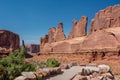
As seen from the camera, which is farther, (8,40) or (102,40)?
(8,40)

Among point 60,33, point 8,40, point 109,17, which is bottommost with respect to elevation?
point 8,40

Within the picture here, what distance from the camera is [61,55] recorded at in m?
53.8

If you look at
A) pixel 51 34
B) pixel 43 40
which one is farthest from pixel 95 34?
pixel 43 40

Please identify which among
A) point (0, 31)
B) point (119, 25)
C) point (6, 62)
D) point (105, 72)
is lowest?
point (105, 72)

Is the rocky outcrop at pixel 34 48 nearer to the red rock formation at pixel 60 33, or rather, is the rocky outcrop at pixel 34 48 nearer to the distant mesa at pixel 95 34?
the distant mesa at pixel 95 34

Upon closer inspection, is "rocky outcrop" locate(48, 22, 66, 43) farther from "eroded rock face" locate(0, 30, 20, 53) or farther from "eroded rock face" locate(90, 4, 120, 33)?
"eroded rock face" locate(90, 4, 120, 33)

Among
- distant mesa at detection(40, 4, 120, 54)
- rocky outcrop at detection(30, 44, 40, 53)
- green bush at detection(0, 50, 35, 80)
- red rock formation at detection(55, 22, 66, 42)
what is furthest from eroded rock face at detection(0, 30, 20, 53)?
green bush at detection(0, 50, 35, 80)

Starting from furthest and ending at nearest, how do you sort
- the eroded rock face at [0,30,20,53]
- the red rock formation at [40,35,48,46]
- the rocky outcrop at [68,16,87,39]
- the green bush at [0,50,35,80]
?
the eroded rock face at [0,30,20,53] < the red rock formation at [40,35,48,46] < the rocky outcrop at [68,16,87,39] < the green bush at [0,50,35,80]

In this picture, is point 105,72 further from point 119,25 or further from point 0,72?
point 119,25

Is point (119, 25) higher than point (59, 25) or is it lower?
lower

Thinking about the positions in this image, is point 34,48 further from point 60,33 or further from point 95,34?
point 95,34

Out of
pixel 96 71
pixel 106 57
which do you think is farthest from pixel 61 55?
pixel 96 71

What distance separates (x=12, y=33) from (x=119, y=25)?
5960 cm

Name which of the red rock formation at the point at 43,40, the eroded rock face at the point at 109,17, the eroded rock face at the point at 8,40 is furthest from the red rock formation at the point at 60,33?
the eroded rock face at the point at 109,17
